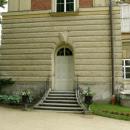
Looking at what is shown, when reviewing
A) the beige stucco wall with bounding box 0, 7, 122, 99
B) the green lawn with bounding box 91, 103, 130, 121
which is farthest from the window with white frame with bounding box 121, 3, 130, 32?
Answer: the green lawn with bounding box 91, 103, 130, 121

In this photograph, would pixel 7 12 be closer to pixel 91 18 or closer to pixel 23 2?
pixel 23 2

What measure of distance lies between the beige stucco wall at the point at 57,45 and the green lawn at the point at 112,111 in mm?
1944

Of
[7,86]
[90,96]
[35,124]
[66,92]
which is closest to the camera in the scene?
[35,124]

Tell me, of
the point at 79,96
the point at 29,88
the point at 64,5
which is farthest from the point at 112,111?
the point at 64,5

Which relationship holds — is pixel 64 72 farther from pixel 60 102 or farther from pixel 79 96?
pixel 60 102

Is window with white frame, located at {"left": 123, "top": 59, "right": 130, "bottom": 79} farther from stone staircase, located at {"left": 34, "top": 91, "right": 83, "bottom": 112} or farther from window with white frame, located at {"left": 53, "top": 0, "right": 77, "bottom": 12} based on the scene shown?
window with white frame, located at {"left": 53, "top": 0, "right": 77, "bottom": 12}

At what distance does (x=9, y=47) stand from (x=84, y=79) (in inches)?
215

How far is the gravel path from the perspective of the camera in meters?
13.3

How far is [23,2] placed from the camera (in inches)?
876

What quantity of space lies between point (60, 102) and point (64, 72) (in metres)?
3.14

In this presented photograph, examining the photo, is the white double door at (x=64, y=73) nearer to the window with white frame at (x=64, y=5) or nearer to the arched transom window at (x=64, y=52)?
the arched transom window at (x=64, y=52)

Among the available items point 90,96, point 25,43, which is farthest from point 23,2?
→ point 90,96

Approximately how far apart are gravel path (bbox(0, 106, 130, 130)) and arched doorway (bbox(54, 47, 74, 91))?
14.2ft

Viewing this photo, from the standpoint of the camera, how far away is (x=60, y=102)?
62.6 feet
